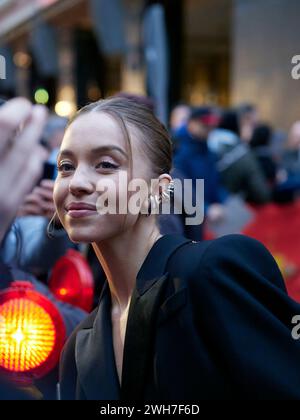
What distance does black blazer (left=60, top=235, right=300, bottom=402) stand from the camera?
1572mm

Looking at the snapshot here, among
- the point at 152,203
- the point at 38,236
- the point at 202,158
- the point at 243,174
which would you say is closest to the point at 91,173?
the point at 152,203

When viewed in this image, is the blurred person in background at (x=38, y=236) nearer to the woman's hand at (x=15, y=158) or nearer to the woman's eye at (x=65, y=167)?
the woman's eye at (x=65, y=167)

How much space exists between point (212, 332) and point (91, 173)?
47cm

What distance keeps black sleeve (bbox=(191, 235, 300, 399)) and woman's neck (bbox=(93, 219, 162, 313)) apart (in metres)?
0.23

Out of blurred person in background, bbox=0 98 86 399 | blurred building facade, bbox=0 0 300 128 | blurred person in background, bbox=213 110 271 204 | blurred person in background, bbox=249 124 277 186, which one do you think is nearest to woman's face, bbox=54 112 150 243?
blurred person in background, bbox=0 98 86 399

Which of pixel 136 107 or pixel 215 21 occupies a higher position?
pixel 215 21

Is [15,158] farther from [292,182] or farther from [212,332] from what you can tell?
[292,182]

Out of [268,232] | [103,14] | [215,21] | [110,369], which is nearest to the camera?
[110,369]

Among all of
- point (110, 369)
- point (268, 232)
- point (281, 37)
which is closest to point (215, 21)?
point (281, 37)

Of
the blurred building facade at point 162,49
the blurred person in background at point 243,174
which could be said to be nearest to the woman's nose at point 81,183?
the blurred building facade at point 162,49

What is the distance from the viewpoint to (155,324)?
163 centimetres

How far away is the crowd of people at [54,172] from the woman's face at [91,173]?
0.25ft

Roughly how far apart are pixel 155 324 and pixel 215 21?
60.0 ft
